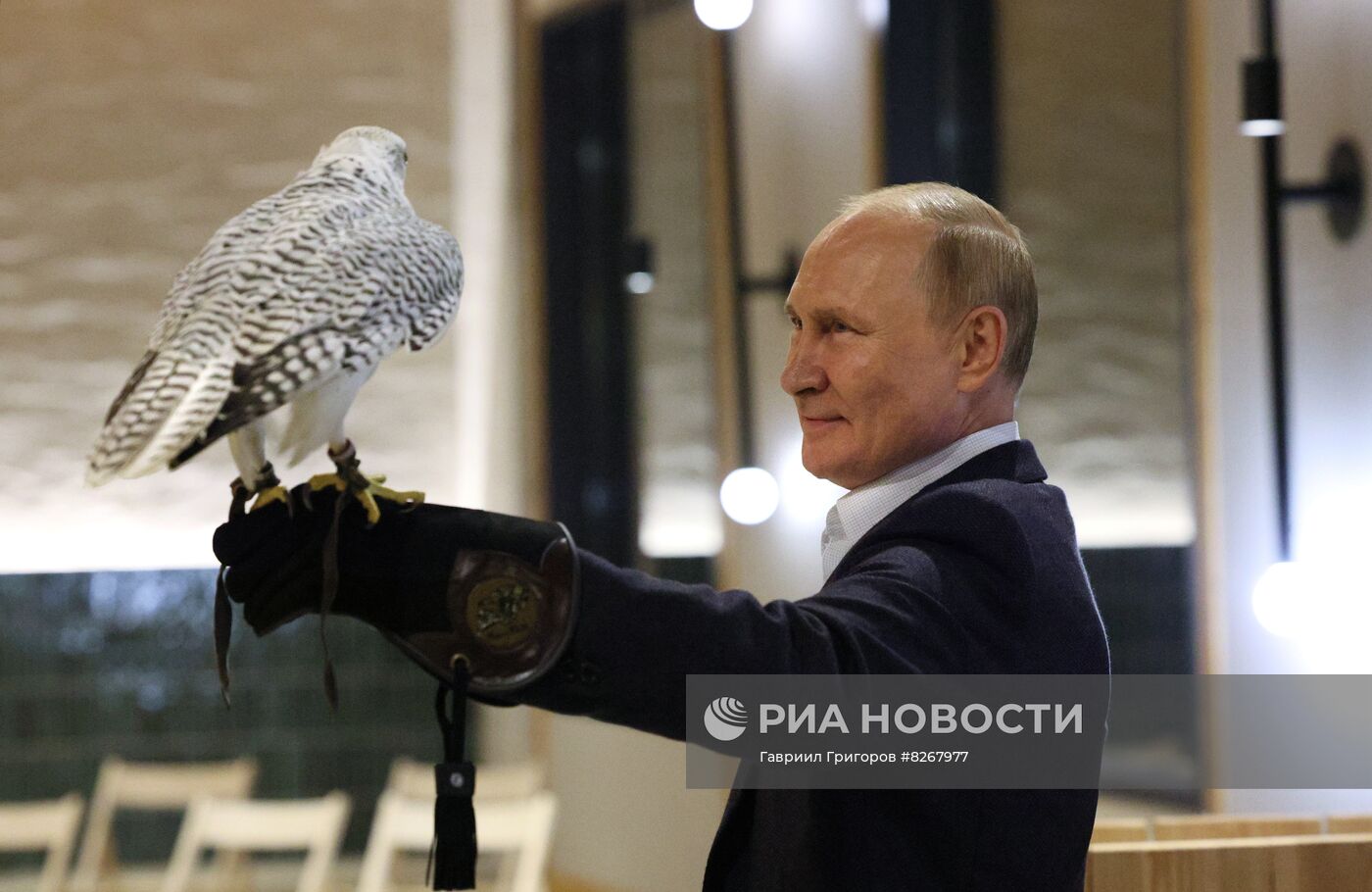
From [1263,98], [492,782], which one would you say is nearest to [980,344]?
[1263,98]

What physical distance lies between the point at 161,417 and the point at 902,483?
0.47 metres

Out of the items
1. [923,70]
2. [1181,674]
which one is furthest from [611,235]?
[1181,674]

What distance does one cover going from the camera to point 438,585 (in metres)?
0.71

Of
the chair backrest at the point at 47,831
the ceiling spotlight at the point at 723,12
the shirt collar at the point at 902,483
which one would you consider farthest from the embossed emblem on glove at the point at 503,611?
the chair backrest at the point at 47,831

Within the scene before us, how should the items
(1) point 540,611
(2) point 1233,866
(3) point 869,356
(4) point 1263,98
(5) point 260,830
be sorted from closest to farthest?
(1) point 540,611 < (3) point 869,356 < (2) point 1233,866 < (4) point 1263,98 < (5) point 260,830

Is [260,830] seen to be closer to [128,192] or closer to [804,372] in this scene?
[128,192]

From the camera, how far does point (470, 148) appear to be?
368 centimetres

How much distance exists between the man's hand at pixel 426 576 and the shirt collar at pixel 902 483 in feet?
0.89

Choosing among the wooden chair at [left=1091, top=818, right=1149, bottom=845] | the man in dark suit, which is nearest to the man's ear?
the man in dark suit

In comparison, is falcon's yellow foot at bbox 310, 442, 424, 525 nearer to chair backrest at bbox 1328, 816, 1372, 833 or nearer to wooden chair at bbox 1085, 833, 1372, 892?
wooden chair at bbox 1085, 833, 1372, 892

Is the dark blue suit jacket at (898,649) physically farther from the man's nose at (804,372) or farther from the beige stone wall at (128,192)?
the beige stone wall at (128,192)

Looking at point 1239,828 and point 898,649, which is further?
point 1239,828

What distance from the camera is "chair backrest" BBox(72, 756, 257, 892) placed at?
331cm

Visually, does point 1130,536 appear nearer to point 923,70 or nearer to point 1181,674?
point 1181,674
